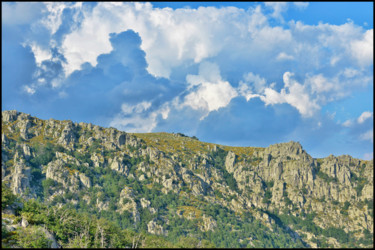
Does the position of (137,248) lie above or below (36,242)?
below

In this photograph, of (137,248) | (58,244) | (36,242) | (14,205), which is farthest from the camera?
(137,248)

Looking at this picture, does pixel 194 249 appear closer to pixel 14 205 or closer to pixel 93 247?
pixel 93 247

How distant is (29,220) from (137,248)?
1607 inches

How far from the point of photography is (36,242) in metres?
98.9

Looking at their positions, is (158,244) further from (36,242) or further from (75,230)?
(36,242)

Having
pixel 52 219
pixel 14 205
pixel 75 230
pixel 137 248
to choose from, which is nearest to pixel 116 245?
pixel 137 248

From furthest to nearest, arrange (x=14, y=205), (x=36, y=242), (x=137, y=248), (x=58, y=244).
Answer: (x=137, y=248) < (x=14, y=205) < (x=58, y=244) < (x=36, y=242)

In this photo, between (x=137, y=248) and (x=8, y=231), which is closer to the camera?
(x=8, y=231)

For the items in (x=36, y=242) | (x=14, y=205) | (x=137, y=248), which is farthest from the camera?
(x=137, y=248)

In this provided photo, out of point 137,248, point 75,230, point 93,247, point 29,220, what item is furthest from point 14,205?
point 137,248

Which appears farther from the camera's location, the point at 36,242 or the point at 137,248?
the point at 137,248

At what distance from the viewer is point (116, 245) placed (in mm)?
132625

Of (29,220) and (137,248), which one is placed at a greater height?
(29,220)

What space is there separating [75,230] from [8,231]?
35.8m
